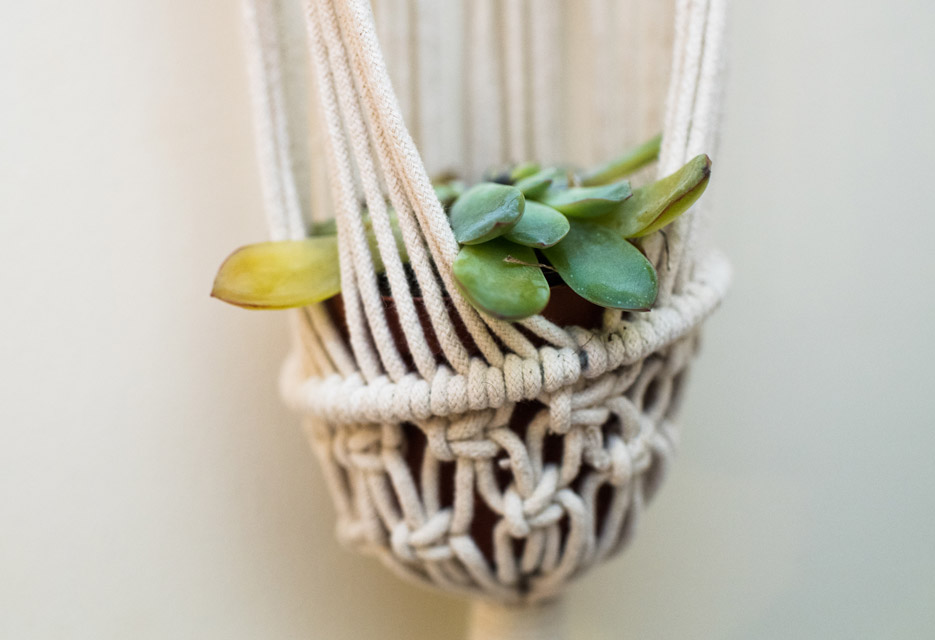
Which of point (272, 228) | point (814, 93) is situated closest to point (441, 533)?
point (272, 228)

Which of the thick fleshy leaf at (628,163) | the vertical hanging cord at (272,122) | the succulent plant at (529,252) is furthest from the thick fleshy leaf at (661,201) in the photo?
the vertical hanging cord at (272,122)

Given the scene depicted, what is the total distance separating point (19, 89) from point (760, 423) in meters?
0.76

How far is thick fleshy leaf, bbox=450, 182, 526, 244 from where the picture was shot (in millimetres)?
407

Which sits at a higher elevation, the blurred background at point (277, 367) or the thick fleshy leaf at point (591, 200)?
the thick fleshy leaf at point (591, 200)

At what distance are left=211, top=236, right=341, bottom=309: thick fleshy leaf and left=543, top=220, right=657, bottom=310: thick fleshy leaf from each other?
0.15 meters

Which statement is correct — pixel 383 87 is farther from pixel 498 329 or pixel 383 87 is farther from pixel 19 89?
pixel 19 89

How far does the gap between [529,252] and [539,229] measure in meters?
0.02

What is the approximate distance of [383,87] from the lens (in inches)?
16.7

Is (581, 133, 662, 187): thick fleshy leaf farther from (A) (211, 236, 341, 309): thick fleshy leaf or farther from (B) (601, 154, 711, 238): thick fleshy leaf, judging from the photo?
(A) (211, 236, 341, 309): thick fleshy leaf

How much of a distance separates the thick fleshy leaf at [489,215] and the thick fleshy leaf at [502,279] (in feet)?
0.04

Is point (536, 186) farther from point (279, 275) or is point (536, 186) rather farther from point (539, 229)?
point (279, 275)

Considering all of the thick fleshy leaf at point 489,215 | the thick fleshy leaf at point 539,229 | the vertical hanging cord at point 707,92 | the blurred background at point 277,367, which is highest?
the vertical hanging cord at point 707,92

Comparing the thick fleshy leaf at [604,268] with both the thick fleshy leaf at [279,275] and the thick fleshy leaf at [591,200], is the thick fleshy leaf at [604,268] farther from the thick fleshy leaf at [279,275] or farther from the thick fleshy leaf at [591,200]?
the thick fleshy leaf at [279,275]

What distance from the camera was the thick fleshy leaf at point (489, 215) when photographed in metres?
0.41
